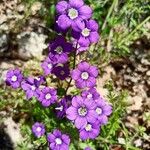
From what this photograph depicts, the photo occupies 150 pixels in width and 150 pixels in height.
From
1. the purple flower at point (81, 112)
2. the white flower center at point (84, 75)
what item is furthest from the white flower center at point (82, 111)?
the white flower center at point (84, 75)

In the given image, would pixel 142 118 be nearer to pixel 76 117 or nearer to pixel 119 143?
pixel 119 143

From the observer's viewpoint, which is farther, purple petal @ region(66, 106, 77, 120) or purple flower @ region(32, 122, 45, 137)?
purple flower @ region(32, 122, 45, 137)

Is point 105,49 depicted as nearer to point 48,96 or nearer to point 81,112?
point 48,96

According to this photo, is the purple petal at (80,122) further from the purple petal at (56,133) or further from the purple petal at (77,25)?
the purple petal at (77,25)

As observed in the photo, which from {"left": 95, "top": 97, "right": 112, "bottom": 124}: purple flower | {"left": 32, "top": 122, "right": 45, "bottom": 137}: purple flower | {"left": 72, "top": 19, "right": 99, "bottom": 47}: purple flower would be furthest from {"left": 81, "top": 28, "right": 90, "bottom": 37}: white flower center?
{"left": 32, "top": 122, "right": 45, "bottom": 137}: purple flower

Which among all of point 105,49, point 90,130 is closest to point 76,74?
point 90,130

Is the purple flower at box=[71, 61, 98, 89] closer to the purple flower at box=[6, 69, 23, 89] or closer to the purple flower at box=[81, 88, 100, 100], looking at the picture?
the purple flower at box=[81, 88, 100, 100]

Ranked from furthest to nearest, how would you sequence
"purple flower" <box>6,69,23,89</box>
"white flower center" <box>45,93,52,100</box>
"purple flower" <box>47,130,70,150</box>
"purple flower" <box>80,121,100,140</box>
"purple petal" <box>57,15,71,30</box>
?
"purple flower" <box>6,69,23,89</box>
"white flower center" <box>45,93,52,100</box>
"purple flower" <box>47,130,70,150</box>
"purple flower" <box>80,121,100,140</box>
"purple petal" <box>57,15,71,30</box>
